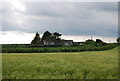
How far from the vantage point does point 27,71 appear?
1319 cm

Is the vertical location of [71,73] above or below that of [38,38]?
below

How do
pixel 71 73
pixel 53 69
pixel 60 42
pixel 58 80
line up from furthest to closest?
pixel 60 42, pixel 53 69, pixel 71 73, pixel 58 80

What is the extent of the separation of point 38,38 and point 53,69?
2711 inches

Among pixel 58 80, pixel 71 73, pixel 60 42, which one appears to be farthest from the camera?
pixel 60 42

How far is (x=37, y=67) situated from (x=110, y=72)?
16.5ft

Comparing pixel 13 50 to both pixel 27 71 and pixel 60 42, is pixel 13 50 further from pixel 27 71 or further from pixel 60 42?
pixel 27 71

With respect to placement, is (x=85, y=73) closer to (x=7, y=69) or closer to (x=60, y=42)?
(x=7, y=69)

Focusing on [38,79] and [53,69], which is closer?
[38,79]

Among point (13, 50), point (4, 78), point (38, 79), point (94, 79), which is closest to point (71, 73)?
point (94, 79)

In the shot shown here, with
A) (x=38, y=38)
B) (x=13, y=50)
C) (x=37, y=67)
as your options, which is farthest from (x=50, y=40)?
Answer: (x=37, y=67)

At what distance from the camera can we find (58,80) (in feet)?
35.6

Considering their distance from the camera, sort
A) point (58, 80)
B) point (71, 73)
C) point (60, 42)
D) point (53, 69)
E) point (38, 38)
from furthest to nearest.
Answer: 1. point (60, 42)
2. point (38, 38)
3. point (53, 69)
4. point (71, 73)
5. point (58, 80)

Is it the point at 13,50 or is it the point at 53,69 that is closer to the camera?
the point at 53,69

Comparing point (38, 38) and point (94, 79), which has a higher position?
point (38, 38)
